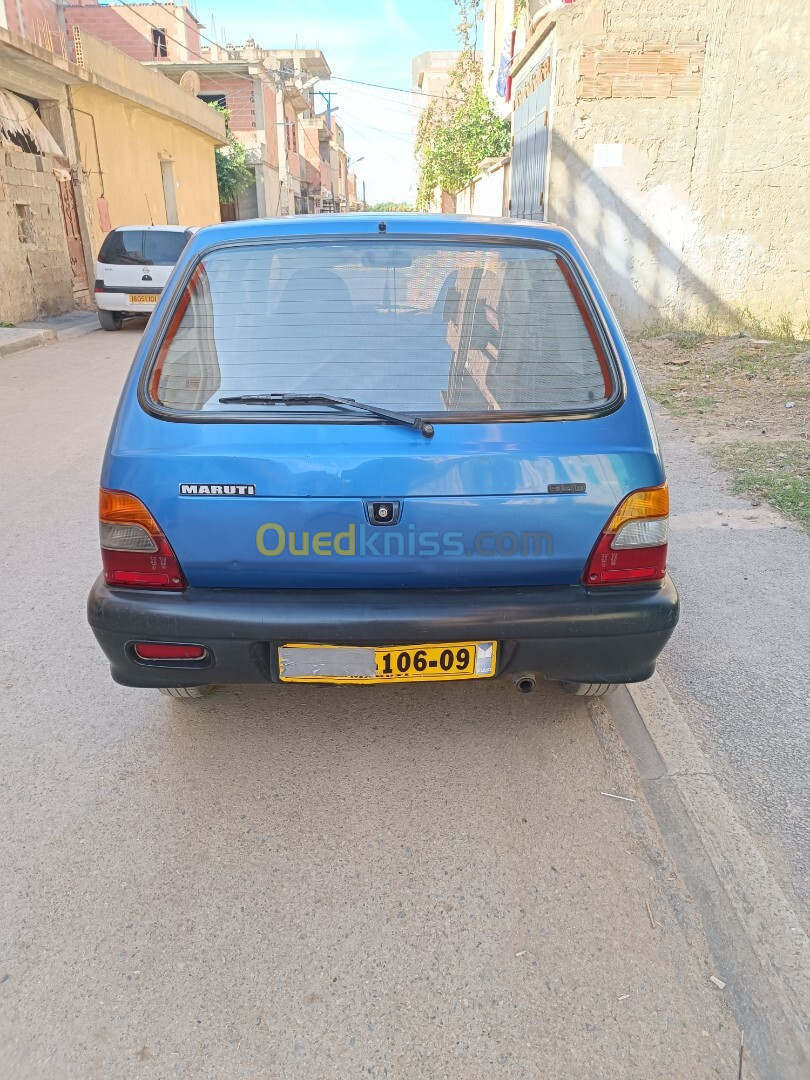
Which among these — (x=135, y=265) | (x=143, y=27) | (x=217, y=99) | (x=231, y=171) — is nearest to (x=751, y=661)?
(x=135, y=265)

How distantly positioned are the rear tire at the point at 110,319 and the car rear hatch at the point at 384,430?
12.2m

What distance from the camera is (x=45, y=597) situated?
391 centimetres

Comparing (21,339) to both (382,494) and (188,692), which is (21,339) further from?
(382,494)

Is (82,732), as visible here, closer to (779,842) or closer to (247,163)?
(779,842)

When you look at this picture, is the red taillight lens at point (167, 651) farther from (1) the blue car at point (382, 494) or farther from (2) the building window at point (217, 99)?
(2) the building window at point (217, 99)

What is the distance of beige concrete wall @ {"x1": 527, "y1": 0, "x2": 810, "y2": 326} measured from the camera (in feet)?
32.1

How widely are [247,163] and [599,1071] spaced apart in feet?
123

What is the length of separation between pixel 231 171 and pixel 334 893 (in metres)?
35.1

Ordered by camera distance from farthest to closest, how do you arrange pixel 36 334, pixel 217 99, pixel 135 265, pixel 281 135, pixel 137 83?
pixel 281 135 < pixel 217 99 < pixel 137 83 < pixel 135 265 < pixel 36 334

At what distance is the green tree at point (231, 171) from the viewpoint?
3241cm

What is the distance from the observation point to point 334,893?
2.14 m

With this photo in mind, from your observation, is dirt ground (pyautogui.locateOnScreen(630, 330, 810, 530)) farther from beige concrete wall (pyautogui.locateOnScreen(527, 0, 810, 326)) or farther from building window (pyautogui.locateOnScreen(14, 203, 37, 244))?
building window (pyautogui.locateOnScreen(14, 203, 37, 244))

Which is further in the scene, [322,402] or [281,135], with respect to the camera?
[281,135]

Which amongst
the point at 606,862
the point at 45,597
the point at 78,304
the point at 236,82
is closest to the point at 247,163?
the point at 236,82
